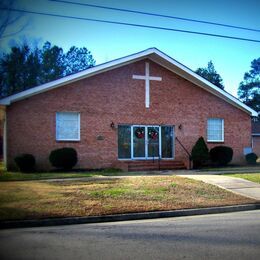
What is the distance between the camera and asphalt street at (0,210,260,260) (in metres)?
6.71

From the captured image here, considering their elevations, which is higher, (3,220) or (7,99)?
(7,99)

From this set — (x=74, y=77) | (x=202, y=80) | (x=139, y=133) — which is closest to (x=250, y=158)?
(x=202, y=80)

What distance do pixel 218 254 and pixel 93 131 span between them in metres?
16.7

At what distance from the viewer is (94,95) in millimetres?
23109

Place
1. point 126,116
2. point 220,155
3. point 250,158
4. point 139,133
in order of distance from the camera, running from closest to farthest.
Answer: point 126,116 < point 139,133 < point 220,155 < point 250,158

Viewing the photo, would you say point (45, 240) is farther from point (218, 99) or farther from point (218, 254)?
point (218, 99)

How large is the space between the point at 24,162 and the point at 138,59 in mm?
9095

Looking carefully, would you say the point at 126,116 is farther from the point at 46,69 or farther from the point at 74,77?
the point at 46,69

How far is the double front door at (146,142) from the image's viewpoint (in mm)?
24188

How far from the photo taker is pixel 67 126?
73.7ft

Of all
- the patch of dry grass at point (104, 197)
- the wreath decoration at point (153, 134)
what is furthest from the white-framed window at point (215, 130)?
the patch of dry grass at point (104, 197)

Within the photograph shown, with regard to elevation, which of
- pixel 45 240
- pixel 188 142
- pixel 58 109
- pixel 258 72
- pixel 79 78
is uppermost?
pixel 258 72

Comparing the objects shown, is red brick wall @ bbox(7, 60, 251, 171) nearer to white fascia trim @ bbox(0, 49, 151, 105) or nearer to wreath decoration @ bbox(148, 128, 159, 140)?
white fascia trim @ bbox(0, 49, 151, 105)

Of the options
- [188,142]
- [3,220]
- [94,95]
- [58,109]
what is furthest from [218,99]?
[3,220]
